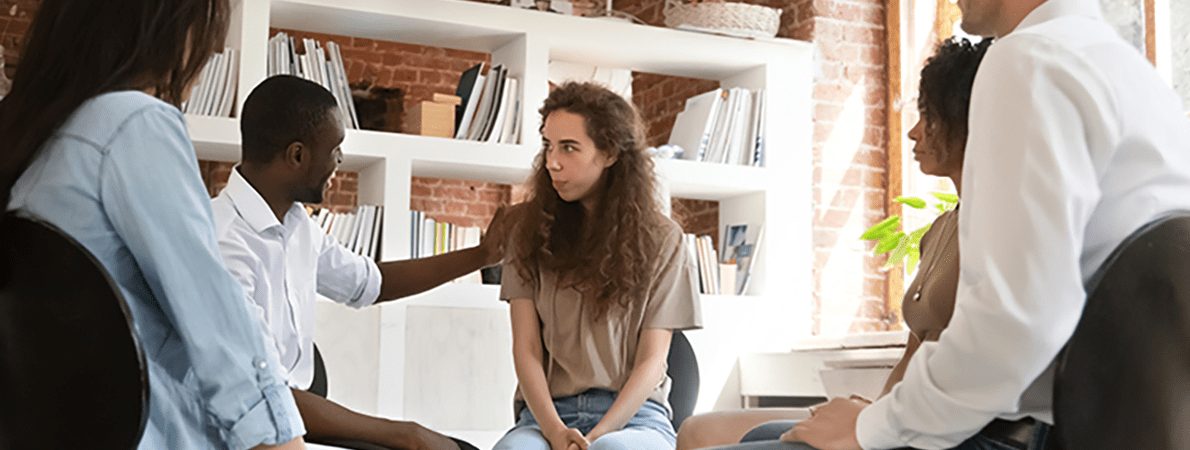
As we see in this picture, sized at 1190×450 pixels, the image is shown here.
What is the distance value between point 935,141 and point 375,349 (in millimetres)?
2205

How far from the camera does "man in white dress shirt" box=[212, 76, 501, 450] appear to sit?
71.1 inches

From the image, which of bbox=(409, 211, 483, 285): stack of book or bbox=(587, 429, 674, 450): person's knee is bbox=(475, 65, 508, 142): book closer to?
bbox=(409, 211, 483, 285): stack of book

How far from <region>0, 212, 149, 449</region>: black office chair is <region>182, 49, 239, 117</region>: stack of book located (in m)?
2.35

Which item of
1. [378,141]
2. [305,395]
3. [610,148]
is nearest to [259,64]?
[378,141]

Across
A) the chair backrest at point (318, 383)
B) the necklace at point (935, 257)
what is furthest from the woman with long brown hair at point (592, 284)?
the necklace at point (935, 257)

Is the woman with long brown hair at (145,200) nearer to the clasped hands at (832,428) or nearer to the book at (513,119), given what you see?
the clasped hands at (832,428)

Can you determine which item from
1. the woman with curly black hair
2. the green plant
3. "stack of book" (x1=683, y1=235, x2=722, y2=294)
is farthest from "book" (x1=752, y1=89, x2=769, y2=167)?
the woman with curly black hair

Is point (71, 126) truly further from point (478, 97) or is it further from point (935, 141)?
point (478, 97)

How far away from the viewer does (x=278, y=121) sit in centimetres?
189

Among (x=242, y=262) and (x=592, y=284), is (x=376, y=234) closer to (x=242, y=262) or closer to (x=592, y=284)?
(x=592, y=284)

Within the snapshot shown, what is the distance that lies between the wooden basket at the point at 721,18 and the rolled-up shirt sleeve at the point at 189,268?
2901mm

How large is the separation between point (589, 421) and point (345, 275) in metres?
0.60

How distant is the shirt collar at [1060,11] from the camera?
1035 millimetres

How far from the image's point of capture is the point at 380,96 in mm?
5875
